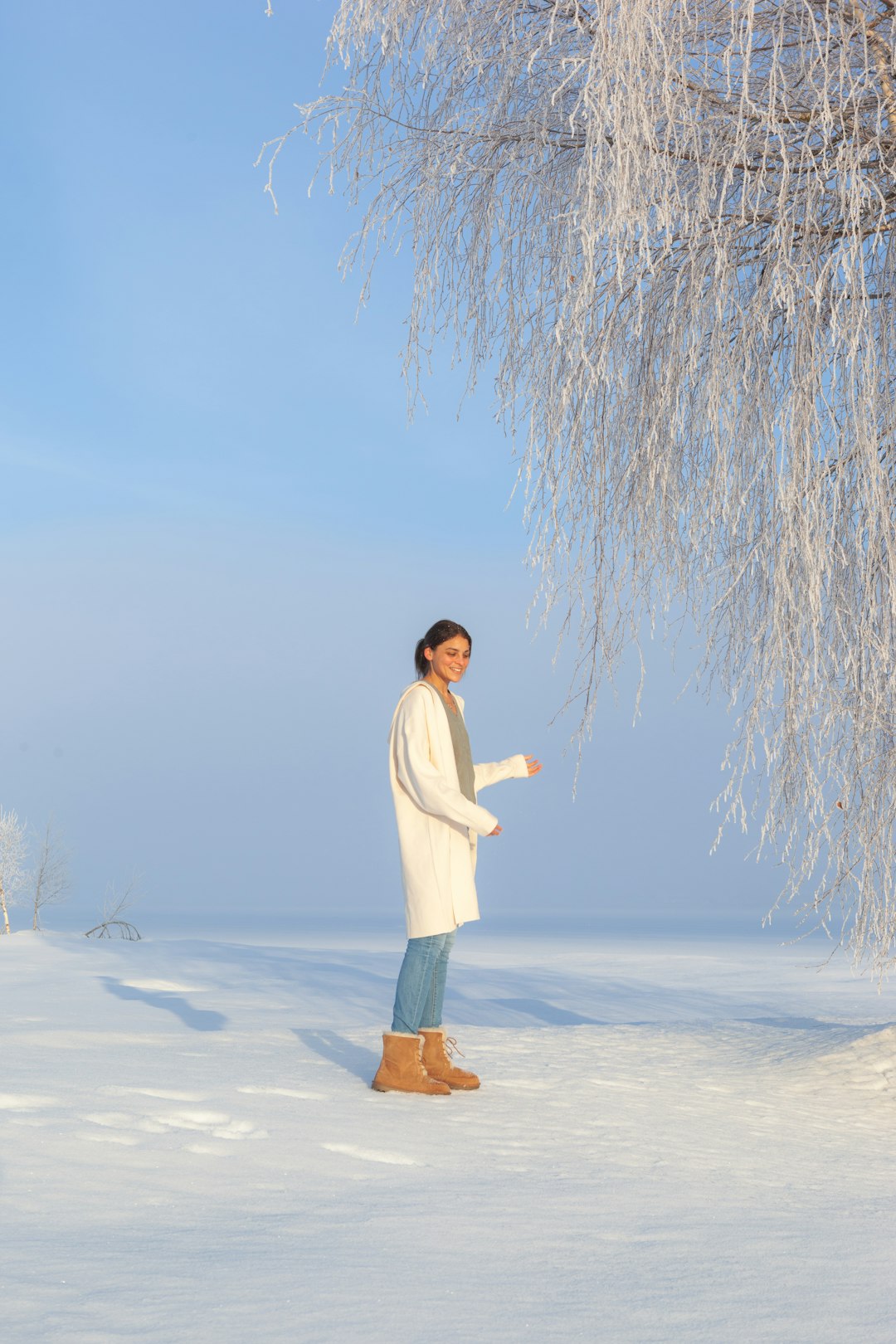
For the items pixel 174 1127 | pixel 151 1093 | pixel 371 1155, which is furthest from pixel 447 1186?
pixel 151 1093

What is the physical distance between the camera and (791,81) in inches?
194

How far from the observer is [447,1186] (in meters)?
3.01

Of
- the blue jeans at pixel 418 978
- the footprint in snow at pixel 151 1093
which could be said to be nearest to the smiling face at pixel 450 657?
the blue jeans at pixel 418 978

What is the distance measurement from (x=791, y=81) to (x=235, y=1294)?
4.80 metres

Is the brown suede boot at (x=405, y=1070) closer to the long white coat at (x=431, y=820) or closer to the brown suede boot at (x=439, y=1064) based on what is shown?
the brown suede boot at (x=439, y=1064)

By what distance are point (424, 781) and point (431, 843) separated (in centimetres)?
24

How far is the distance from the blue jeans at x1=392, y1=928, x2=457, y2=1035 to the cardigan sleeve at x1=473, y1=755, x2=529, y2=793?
0.57 metres

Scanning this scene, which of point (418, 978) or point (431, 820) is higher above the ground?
point (431, 820)

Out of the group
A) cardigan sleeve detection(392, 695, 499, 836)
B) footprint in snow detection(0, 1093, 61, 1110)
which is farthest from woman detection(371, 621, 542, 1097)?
footprint in snow detection(0, 1093, 61, 1110)

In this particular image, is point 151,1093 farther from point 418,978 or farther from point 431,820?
point 431,820

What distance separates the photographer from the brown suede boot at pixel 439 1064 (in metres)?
4.25

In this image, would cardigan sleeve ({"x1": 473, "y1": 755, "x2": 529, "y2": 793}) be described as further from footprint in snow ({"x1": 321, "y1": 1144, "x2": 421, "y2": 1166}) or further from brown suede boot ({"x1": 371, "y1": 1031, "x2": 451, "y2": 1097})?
footprint in snow ({"x1": 321, "y1": 1144, "x2": 421, "y2": 1166})

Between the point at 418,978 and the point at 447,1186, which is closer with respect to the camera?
the point at 447,1186

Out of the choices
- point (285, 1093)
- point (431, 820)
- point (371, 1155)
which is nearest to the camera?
point (371, 1155)
